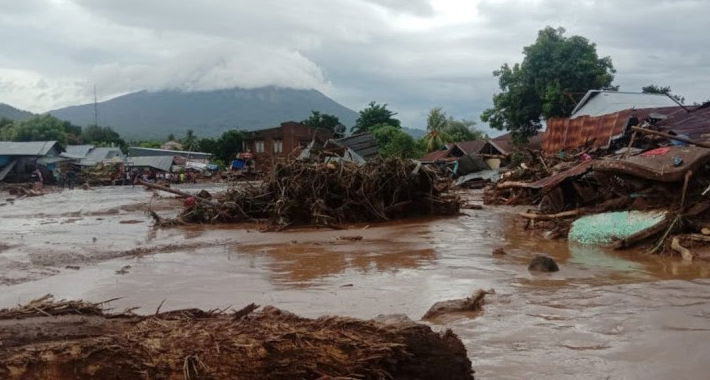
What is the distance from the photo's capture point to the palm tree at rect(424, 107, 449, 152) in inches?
2221

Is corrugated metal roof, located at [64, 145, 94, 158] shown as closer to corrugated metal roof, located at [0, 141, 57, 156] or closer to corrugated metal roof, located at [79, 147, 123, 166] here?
corrugated metal roof, located at [79, 147, 123, 166]

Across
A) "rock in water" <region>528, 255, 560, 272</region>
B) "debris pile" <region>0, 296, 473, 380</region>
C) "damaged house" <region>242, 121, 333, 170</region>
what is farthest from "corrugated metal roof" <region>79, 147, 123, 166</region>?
"debris pile" <region>0, 296, 473, 380</region>

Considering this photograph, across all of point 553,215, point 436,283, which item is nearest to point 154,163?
point 553,215

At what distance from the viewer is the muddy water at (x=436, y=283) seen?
425cm

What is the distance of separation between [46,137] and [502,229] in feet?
195

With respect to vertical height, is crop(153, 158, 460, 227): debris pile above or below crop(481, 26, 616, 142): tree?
below

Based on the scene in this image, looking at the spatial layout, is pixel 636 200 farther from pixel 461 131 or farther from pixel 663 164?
pixel 461 131

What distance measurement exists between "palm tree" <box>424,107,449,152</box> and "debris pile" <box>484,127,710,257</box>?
44.2 meters

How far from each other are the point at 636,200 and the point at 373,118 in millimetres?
47481

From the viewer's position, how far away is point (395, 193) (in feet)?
49.8

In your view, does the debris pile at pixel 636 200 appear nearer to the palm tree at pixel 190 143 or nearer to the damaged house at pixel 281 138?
Answer: the damaged house at pixel 281 138

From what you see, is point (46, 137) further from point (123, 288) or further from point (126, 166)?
point (123, 288)

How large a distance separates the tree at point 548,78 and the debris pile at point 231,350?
30.3 metres

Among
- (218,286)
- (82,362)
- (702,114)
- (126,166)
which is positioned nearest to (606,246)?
(218,286)
